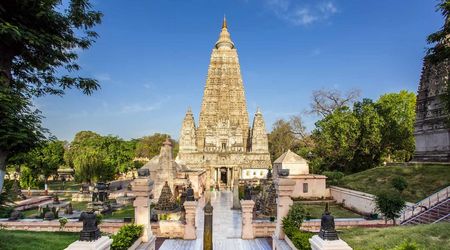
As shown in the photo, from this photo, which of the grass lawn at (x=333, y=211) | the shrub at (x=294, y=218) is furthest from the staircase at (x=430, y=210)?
the shrub at (x=294, y=218)

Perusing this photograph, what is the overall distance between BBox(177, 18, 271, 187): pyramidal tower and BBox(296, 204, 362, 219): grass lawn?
2649 centimetres

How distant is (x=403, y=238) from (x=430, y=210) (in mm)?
8200

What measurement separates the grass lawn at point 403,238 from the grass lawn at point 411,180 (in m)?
9.65

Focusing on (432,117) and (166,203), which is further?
(432,117)

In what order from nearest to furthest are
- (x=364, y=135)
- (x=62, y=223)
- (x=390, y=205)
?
(x=62, y=223) < (x=390, y=205) < (x=364, y=135)

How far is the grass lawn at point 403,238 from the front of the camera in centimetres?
988

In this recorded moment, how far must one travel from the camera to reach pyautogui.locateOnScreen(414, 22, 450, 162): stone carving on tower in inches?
1019

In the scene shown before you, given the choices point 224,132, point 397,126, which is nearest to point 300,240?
point 397,126

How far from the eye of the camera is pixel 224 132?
180ft

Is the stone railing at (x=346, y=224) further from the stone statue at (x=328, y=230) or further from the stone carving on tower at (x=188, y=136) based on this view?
the stone carving on tower at (x=188, y=136)

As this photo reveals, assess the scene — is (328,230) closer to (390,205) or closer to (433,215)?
(390,205)

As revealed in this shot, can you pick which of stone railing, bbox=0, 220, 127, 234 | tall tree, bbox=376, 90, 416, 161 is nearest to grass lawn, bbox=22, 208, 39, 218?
stone railing, bbox=0, 220, 127, 234

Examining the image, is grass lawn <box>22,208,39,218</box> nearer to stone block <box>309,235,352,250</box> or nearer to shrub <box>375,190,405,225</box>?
stone block <box>309,235,352,250</box>

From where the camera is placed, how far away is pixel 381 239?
34.9ft
